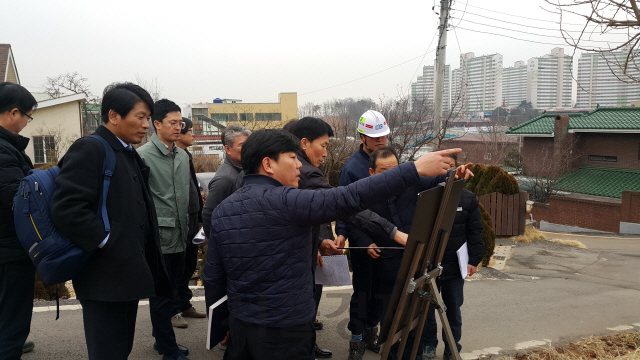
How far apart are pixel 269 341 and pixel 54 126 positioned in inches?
1020

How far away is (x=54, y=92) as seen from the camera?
30.3m

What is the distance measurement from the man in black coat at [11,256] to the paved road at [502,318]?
0.90 meters

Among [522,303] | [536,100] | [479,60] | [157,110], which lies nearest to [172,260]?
[157,110]

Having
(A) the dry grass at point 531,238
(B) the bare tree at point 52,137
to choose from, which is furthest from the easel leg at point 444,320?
(B) the bare tree at point 52,137

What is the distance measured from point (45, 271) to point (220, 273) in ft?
2.82

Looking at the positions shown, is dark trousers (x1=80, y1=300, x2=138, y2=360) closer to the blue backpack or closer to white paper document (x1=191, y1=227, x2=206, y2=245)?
the blue backpack

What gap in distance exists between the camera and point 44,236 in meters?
2.33

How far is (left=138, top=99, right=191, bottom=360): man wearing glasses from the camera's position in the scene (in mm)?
3703

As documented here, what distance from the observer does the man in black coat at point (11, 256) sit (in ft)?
9.58

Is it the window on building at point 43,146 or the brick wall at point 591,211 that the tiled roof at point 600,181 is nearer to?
the brick wall at point 591,211

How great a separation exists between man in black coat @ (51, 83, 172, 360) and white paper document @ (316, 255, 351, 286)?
48.1 inches

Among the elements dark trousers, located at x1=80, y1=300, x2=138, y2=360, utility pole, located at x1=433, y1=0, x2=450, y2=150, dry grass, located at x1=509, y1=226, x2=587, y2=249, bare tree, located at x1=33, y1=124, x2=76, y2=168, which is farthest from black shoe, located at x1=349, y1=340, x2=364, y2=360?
bare tree, located at x1=33, y1=124, x2=76, y2=168

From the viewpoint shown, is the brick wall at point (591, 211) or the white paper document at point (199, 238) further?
the brick wall at point (591, 211)

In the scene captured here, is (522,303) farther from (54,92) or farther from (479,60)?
(479,60)
